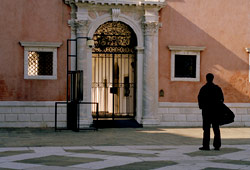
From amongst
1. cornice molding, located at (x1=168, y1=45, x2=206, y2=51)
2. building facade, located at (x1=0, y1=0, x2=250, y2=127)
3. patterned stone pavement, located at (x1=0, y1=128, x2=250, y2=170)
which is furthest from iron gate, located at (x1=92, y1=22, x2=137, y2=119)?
patterned stone pavement, located at (x1=0, y1=128, x2=250, y2=170)

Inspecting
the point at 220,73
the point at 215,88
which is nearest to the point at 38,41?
the point at 220,73

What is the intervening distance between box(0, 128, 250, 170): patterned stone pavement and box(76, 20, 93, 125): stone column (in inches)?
103

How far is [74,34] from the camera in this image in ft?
61.2

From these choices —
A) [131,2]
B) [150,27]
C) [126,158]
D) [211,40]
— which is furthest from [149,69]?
[126,158]

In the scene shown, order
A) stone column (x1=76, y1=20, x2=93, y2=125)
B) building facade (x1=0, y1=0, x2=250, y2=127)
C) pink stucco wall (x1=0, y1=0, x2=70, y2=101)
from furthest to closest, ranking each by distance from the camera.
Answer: stone column (x1=76, y1=20, x2=93, y2=125), building facade (x1=0, y1=0, x2=250, y2=127), pink stucco wall (x1=0, y1=0, x2=70, y2=101)

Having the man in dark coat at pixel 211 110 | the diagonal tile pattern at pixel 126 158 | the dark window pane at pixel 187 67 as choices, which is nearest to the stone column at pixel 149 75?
the dark window pane at pixel 187 67

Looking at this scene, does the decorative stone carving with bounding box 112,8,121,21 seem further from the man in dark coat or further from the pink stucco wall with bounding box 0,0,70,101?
the man in dark coat

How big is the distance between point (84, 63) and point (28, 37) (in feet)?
7.23

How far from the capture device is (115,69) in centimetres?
1956

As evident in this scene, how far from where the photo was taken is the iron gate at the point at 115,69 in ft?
63.1

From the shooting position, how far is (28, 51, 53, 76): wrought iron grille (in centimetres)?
1841

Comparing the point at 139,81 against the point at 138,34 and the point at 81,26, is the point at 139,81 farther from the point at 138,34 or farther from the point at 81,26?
the point at 81,26

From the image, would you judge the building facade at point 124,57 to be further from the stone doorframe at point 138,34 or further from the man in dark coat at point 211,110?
the man in dark coat at point 211,110

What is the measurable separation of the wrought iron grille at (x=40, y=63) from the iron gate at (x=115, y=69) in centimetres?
173
